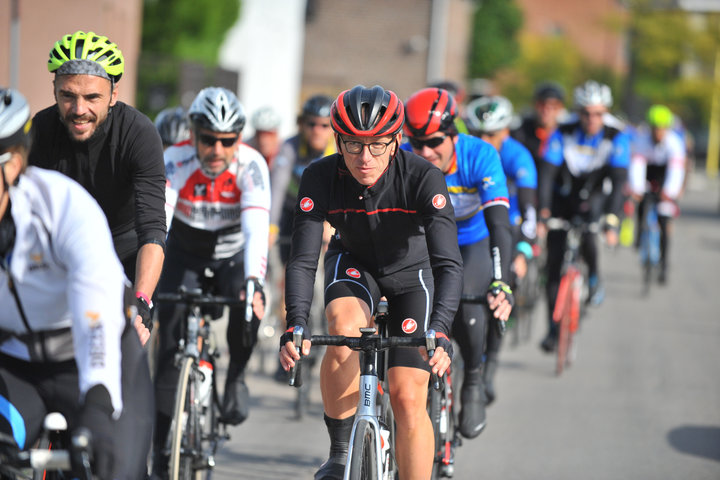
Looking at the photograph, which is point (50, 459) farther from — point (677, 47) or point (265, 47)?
point (677, 47)

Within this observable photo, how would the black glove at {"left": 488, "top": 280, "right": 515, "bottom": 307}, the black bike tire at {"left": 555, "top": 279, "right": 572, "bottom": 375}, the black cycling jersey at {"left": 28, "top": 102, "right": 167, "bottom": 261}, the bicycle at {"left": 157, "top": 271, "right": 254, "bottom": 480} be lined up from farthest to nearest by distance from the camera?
the black bike tire at {"left": 555, "top": 279, "right": 572, "bottom": 375}
the black glove at {"left": 488, "top": 280, "right": 515, "bottom": 307}
the bicycle at {"left": 157, "top": 271, "right": 254, "bottom": 480}
the black cycling jersey at {"left": 28, "top": 102, "right": 167, "bottom": 261}

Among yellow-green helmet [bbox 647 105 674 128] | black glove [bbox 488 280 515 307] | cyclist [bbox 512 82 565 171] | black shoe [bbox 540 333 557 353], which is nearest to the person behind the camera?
black glove [bbox 488 280 515 307]

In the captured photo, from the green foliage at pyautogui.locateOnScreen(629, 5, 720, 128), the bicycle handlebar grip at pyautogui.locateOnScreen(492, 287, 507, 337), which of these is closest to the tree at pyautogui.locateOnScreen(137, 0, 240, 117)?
the bicycle handlebar grip at pyautogui.locateOnScreen(492, 287, 507, 337)

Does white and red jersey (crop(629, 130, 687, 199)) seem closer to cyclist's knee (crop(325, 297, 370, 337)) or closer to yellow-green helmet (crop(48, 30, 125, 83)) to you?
cyclist's knee (crop(325, 297, 370, 337))

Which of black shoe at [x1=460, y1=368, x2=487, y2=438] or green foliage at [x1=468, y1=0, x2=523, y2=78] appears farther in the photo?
green foliage at [x1=468, y1=0, x2=523, y2=78]

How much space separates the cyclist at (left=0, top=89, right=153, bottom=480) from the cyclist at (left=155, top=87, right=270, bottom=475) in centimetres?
200

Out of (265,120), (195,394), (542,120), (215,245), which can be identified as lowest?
(195,394)

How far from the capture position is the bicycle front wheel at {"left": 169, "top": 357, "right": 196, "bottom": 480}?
491cm

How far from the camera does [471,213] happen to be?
6.31m

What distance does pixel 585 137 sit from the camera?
1043cm

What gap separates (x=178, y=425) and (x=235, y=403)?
30.8 inches

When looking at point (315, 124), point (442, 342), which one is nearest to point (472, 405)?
point (442, 342)

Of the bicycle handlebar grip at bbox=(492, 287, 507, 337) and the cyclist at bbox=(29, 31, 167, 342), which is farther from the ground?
the cyclist at bbox=(29, 31, 167, 342)

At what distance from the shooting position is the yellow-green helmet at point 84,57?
426 cm
